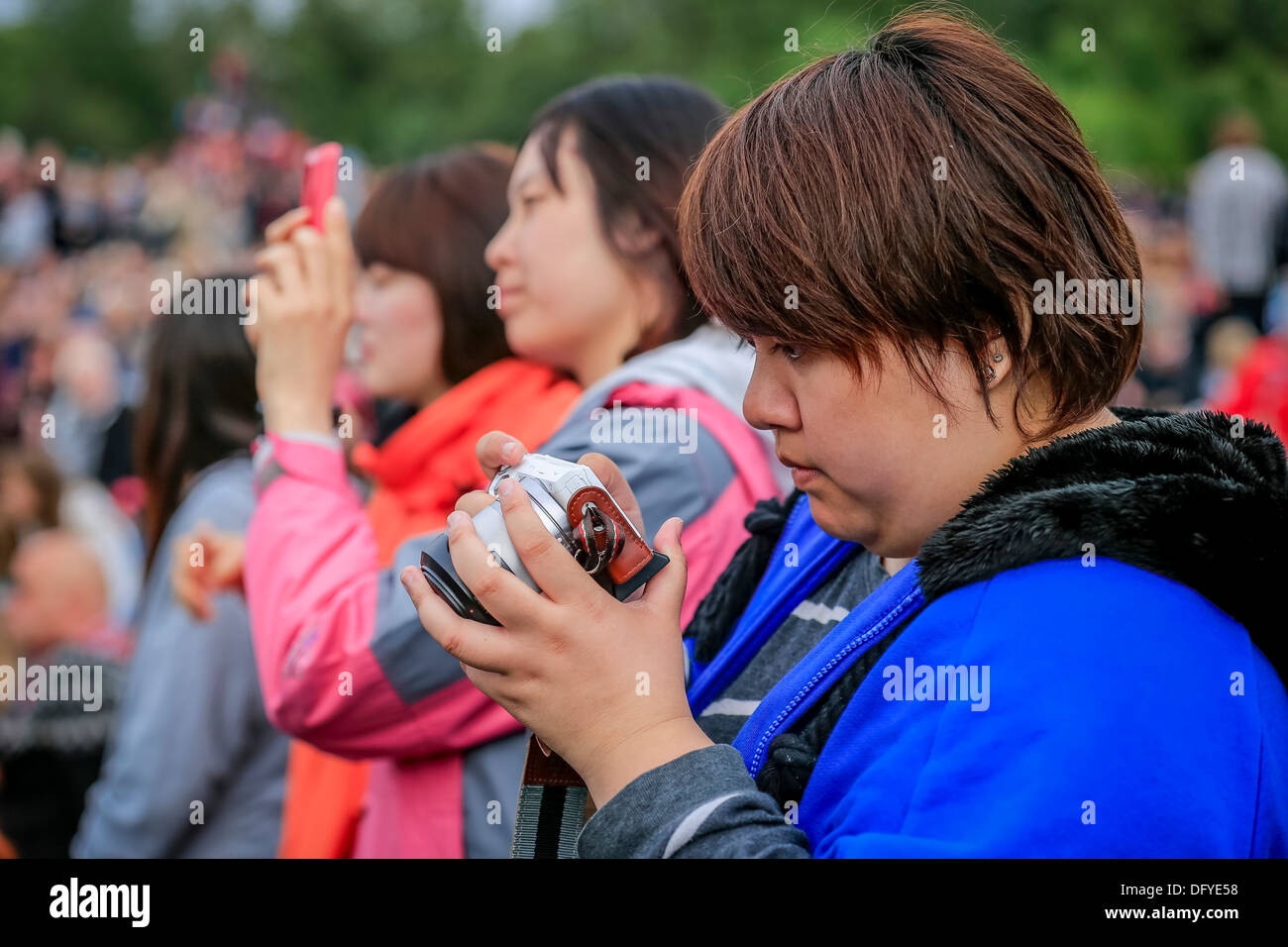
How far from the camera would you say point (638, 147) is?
208 centimetres

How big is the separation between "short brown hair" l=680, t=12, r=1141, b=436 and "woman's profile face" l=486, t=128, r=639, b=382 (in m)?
0.81

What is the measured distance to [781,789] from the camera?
1.18 metres

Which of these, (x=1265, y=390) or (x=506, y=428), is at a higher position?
(x=1265, y=390)

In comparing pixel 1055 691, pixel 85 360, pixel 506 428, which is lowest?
pixel 1055 691

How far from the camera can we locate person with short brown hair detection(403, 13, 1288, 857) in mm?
984

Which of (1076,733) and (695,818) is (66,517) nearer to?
(695,818)

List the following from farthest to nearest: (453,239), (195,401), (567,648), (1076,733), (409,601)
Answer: (195,401) → (453,239) → (409,601) → (567,648) → (1076,733)

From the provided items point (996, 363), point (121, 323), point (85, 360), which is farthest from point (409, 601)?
point (121, 323)

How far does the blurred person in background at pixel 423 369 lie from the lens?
2.28 m

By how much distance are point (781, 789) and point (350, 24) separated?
4473 cm

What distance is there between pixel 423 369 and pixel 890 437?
1.49 meters

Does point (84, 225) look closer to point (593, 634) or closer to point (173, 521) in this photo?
point (173, 521)

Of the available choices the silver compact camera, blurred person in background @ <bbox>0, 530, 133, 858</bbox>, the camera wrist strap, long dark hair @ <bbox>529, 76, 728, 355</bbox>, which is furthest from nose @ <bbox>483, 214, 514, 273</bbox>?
blurred person in background @ <bbox>0, 530, 133, 858</bbox>
